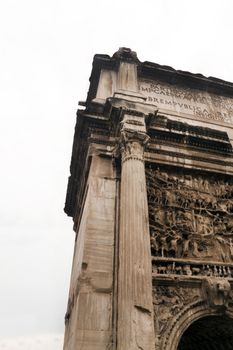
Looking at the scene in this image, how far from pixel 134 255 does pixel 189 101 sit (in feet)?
23.7

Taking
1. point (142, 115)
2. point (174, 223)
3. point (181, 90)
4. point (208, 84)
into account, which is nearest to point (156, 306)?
point (174, 223)

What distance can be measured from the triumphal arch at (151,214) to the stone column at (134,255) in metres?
0.02

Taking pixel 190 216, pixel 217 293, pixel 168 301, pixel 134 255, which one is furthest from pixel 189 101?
pixel 168 301

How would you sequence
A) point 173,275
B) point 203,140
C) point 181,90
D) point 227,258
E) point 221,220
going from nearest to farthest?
point 173,275 < point 227,258 < point 221,220 < point 203,140 < point 181,90

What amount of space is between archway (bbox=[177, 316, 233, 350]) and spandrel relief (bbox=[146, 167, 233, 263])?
1375mm

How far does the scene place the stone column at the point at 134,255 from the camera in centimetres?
551

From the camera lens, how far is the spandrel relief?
313 inches

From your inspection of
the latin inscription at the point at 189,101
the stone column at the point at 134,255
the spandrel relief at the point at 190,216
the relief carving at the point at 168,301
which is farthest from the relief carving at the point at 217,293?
the latin inscription at the point at 189,101

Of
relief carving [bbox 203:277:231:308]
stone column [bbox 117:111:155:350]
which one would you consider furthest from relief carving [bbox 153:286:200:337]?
stone column [bbox 117:111:155:350]

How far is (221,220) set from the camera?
8.88m

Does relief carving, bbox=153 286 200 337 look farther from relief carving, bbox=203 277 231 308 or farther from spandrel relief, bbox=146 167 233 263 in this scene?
spandrel relief, bbox=146 167 233 263

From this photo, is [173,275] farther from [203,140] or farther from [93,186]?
[203,140]

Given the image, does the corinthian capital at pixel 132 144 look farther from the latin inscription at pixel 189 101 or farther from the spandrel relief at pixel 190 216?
the latin inscription at pixel 189 101

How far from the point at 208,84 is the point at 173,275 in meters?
8.17
